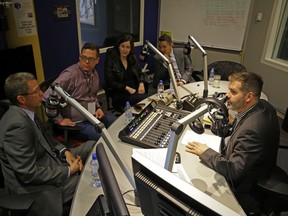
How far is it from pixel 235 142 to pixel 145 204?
2.61ft

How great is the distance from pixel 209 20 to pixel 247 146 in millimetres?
3546

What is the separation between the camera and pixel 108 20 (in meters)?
4.53

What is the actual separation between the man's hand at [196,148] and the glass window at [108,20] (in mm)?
3009

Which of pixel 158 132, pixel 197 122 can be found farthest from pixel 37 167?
pixel 197 122

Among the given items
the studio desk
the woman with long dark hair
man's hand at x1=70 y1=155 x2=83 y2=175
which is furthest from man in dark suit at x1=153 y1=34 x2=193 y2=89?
man's hand at x1=70 y1=155 x2=83 y2=175

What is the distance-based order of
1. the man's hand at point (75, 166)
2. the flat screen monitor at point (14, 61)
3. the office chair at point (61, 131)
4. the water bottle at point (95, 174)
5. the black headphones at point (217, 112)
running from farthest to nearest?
1. the flat screen monitor at point (14, 61)
2. the office chair at point (61, 131)
3. the man's hand at point (75, 166)
4. the water bottle at point (95, 174)
5. the black headphones at point (217, 112)

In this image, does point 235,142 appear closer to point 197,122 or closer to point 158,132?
point 197,122

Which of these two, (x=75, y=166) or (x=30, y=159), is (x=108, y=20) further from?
(x=30, y=159)

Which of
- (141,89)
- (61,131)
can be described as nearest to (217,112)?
(61,131)

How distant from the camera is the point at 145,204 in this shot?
0.96 meters

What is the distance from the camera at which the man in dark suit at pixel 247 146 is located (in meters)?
1.44

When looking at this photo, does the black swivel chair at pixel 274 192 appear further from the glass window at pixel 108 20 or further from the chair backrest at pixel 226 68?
the glass window at pixel 108 20

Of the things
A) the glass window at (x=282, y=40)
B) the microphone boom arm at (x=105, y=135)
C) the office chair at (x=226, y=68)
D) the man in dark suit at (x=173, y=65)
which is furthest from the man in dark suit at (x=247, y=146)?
the glass window at (x=282, y=40)

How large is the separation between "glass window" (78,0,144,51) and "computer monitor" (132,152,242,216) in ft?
11.6
